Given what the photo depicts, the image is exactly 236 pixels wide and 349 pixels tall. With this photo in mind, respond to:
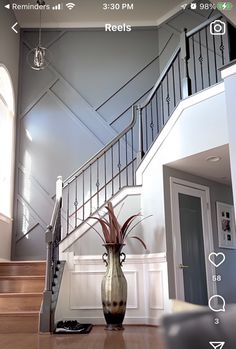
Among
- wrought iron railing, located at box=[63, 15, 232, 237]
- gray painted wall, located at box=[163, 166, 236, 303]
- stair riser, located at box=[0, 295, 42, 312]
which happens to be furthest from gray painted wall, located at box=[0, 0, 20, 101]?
stair riser, located at box=[0, 295, 42, 312]

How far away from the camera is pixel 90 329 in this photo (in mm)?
3730

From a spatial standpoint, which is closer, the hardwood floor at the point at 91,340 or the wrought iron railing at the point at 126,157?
the hardwood floor at the point at 91,340

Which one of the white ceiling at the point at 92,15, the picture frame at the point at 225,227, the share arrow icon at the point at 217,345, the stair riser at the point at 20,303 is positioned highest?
the white ceiling at the point at 92,15

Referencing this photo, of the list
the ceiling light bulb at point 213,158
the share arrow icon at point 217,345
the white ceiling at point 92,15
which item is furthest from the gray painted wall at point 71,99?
the share arrow icon at point 217,345

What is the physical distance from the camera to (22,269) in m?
4.42

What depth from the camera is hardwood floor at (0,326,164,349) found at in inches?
110

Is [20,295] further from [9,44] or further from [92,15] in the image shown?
[92,15]

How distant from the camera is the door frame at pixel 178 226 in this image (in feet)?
13.1

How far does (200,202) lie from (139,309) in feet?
4.75

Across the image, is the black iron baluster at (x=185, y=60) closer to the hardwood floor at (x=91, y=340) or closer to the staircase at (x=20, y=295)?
the hardwood floor at (x=91, y=340)

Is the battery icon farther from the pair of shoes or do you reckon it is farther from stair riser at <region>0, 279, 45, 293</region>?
stair riser at <region>0, 279, 45, 293</region>

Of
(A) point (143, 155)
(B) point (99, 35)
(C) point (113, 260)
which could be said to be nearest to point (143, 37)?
(B) point (99, 35)

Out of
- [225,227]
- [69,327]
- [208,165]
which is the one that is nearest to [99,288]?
[69,327]

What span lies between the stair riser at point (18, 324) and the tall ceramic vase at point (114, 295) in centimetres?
72
